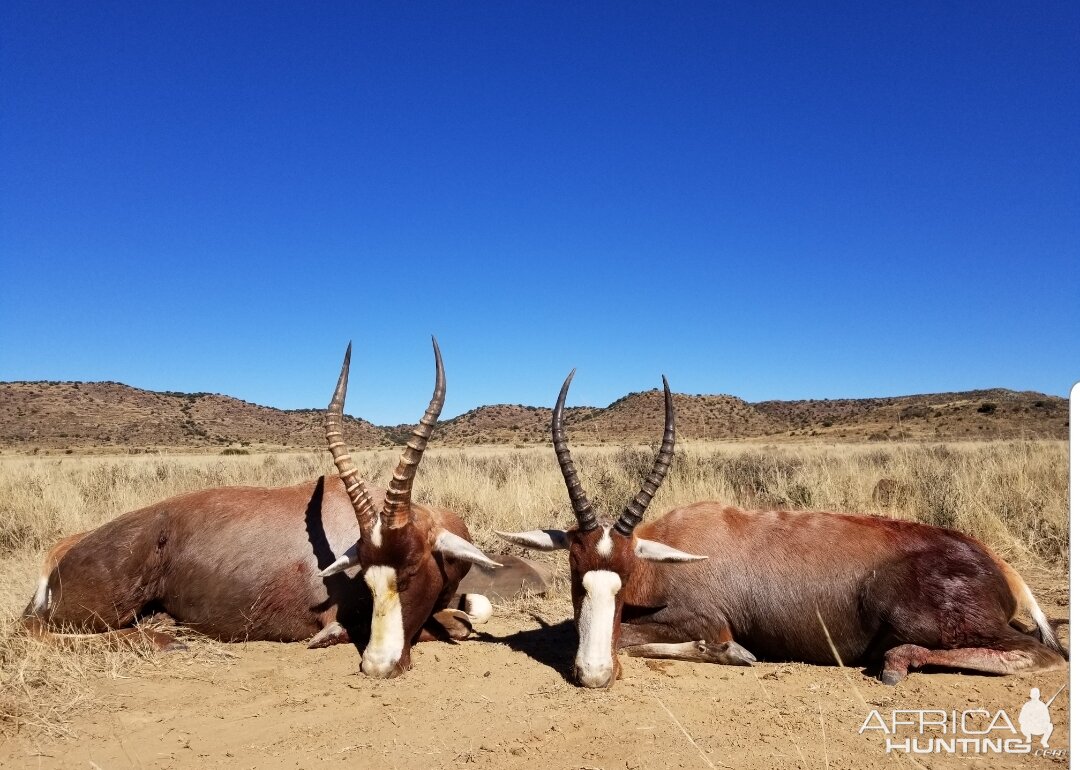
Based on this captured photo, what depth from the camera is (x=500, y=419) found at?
79.1 meters

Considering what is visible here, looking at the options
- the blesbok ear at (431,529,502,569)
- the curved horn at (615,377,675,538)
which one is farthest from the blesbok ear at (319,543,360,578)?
the curved horn at (615,377,675,538)

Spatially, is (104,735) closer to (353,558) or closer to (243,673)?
(243,673)

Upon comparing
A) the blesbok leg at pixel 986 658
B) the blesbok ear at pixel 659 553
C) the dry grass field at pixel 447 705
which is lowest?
the dry grass field at pixel 447 705

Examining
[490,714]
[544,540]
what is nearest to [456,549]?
[544,540]

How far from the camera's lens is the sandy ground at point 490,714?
12.4 feet

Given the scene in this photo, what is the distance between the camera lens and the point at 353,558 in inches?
208

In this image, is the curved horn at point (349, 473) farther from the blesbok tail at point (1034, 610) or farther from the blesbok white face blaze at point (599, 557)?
the blesbok tail at point (1034, 610)

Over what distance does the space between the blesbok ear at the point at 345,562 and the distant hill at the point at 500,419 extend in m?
45.9

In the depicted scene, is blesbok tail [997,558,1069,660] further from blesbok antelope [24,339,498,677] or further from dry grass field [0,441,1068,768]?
blesbok antelope [24,339,498,677]

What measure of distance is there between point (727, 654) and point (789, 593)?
0.66m

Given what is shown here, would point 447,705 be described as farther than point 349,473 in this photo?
No

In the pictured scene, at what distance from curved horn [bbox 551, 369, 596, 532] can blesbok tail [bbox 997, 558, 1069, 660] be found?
3.13 metres

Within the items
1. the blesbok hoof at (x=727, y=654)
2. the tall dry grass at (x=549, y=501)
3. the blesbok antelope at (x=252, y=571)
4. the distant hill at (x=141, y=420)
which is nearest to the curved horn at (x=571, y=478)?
the blesbok antelope at (x=252, y=571)

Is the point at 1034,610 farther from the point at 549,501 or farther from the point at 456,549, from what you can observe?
the point at 549,501
